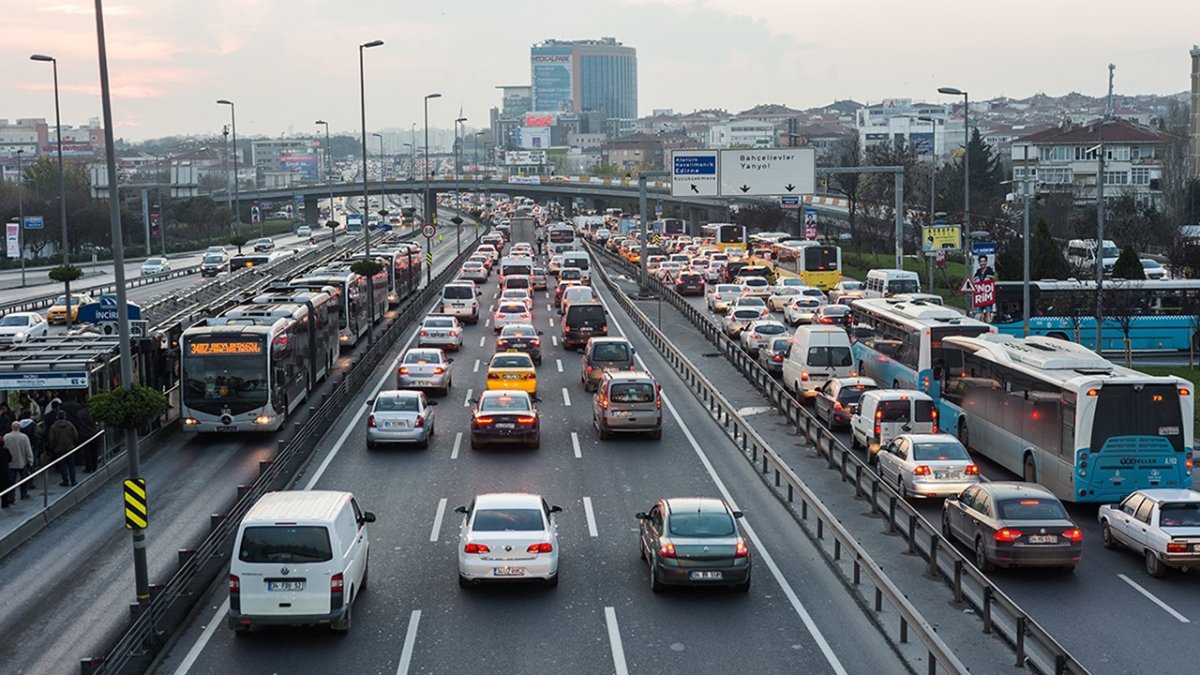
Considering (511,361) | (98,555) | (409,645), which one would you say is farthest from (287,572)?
(511,361)

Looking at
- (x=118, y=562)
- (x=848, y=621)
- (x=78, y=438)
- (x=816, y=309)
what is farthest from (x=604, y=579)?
(x=816, y=309)

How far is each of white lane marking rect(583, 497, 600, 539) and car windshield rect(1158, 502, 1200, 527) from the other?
9366 mm

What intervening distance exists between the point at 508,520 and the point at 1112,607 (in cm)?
897

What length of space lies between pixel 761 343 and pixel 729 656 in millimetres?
32145

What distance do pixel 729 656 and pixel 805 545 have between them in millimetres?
6299

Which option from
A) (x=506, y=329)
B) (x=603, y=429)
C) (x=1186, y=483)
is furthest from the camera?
(x=506, y=329)

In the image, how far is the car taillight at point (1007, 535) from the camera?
20844 millimetres

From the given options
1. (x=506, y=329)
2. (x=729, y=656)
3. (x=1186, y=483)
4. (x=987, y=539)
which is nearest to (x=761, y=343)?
(x=506, y=329)

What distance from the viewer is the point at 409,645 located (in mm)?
17781

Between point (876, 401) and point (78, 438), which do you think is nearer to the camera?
point (78, 438)

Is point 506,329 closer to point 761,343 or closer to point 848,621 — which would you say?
point 761,343

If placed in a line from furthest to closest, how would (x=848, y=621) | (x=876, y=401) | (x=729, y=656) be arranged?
(x=876, y=401), (x=848, y=621), (x=729, y=656)

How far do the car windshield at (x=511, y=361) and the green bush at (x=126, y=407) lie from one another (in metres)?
20.0

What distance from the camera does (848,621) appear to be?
62.1ft
